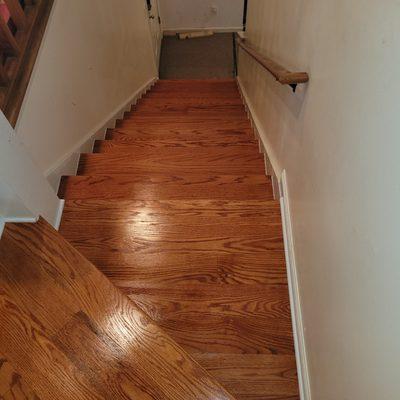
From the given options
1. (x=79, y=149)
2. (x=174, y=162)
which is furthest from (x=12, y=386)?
(x=79, y=149)

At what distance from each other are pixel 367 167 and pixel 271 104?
1.32 m

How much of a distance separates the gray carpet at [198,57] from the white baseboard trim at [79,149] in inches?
102

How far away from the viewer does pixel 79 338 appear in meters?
0.88

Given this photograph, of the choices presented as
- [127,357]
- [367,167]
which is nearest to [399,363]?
[367,167]

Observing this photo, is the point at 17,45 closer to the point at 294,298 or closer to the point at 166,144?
the point at 166,144

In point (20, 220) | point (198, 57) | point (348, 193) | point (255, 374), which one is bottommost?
point (198, 57)

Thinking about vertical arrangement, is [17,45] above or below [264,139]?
above

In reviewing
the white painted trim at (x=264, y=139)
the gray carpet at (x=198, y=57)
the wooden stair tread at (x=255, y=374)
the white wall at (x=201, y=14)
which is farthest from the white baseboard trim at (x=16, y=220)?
the white wall at (x=201, y=14)

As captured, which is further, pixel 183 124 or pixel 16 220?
pixel 183 124

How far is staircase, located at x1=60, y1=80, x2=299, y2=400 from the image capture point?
1095 millimetres

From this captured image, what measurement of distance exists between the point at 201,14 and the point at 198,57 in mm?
952

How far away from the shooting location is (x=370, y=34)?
621 mm

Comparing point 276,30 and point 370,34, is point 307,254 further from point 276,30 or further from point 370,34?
point 276,30

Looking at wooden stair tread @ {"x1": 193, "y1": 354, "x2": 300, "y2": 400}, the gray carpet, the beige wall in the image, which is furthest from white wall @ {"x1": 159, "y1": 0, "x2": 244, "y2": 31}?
wooden stair tread @ {"x1": 193, "y1": 354, "x2": 300, "y2": 400}
